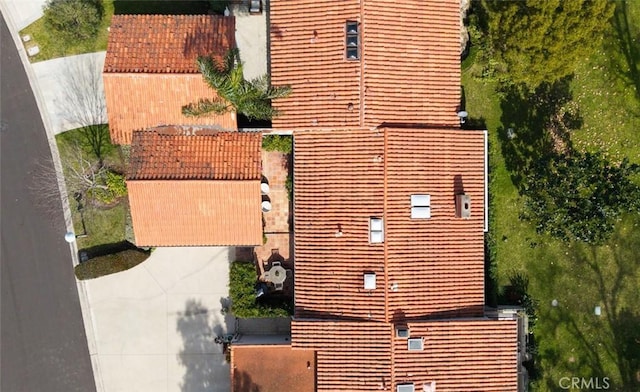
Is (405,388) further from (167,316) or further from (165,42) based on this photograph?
(165,42)

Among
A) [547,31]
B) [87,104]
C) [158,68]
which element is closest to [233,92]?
[158,68]

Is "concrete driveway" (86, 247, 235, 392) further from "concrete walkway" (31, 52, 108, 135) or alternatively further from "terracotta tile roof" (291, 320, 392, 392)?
"concrete walkway" (31, 52, 108, 135)

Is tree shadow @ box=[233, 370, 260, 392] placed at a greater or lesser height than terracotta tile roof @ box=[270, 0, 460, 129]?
lesser

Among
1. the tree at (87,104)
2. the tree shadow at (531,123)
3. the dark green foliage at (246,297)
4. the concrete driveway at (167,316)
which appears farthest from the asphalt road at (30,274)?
the tree shadow at (531,123)

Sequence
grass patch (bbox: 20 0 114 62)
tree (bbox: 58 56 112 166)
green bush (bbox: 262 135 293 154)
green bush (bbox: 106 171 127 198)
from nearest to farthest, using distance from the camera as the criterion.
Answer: green bush (bbox: 262 135 293 154), green bush (bbox: 106 171 127 198), tree (bbox: 58 56 112 166), grass patch (bbox: 20 0 114 62)

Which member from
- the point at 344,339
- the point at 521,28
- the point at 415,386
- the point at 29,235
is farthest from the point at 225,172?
the point at 521,28

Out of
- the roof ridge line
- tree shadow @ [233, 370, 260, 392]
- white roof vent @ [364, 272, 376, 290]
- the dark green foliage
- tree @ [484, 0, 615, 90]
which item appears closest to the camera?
tree @ [484, 0, 615, 90]

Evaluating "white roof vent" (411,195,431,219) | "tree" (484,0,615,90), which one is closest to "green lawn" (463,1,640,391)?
"tree" (484,0,615,90)
